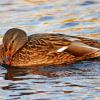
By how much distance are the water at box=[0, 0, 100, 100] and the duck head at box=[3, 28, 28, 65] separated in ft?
0.88

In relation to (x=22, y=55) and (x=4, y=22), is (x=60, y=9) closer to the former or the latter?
(x=4, y=22)

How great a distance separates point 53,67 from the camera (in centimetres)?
1252

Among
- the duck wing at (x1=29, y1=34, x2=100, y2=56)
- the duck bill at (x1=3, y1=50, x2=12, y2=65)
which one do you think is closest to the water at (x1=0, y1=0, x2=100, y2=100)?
the duck bill at (x1=3, y1=50, x2=12, y2=65)

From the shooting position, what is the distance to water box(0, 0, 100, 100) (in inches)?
410

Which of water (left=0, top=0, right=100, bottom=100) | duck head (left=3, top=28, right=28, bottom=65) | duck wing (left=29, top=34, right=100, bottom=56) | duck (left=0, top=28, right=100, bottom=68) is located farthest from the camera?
duck wing (left=29, top=34, right=100, bottom=56)

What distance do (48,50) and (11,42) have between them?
83 cm

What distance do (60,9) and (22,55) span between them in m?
3.76

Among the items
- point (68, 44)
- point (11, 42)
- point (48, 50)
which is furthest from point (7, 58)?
point (68, 44)

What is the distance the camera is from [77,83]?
35.8ft

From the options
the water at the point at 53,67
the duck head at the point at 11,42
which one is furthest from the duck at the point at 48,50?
the water at the point at 53,67

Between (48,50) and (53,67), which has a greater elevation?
(48,50)

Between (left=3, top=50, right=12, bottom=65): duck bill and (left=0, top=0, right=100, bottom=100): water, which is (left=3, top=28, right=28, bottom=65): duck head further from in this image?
(left=0, top=0, right=100, bottom=100): water

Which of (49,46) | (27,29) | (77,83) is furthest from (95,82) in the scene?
(27,29)

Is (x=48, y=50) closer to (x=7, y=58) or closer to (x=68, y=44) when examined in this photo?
(x=68, y=44)
